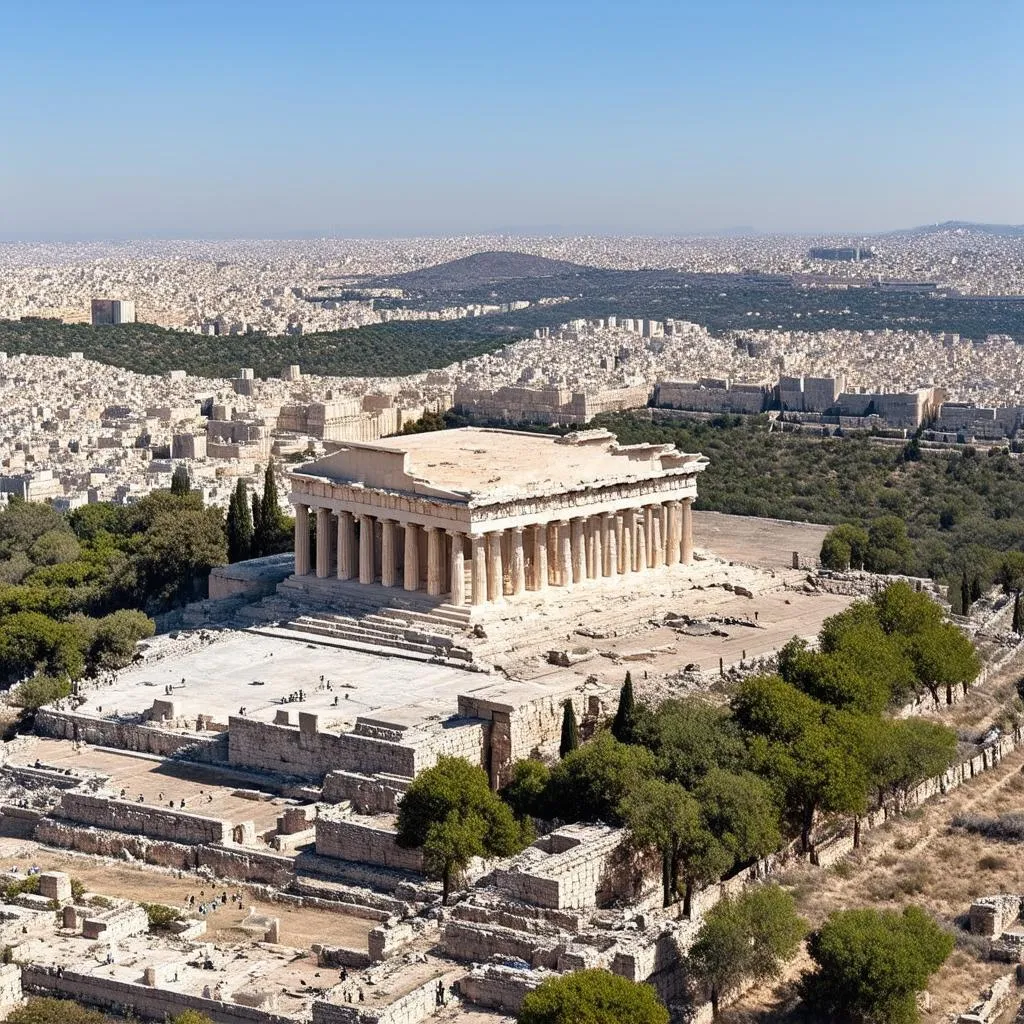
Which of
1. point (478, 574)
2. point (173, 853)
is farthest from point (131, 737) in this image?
point (478, 574)

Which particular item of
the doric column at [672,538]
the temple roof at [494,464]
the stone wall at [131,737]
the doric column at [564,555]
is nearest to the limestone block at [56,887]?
the stone wall at [131,737]

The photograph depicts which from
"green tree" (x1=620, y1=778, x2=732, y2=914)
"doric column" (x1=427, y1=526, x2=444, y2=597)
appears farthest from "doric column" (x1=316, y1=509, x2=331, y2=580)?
"green tree" (x1=620, y1=778, x2=732, y2=914)

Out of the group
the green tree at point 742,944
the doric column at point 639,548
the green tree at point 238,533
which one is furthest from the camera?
the green tree at point 238,533

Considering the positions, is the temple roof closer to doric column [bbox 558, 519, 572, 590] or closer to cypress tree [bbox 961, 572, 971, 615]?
doric column [bbox 558, 519, 572, 590]

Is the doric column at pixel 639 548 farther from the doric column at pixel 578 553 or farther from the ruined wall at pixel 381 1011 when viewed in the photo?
the ruined wall at pixel 381 1011

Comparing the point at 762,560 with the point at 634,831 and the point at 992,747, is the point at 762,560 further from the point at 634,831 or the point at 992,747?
the point at 634,831

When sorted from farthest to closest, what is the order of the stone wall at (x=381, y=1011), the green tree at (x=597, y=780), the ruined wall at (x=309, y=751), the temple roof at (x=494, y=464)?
1. the temple roof at (x=494, y=464)
2. the ruined wall at (x=309, y=751)
3. the green tree at (x=597, y=780)
4. the stone wall at (x=381, y=1011)

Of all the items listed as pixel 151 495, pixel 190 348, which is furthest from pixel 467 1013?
pixel 190 348
